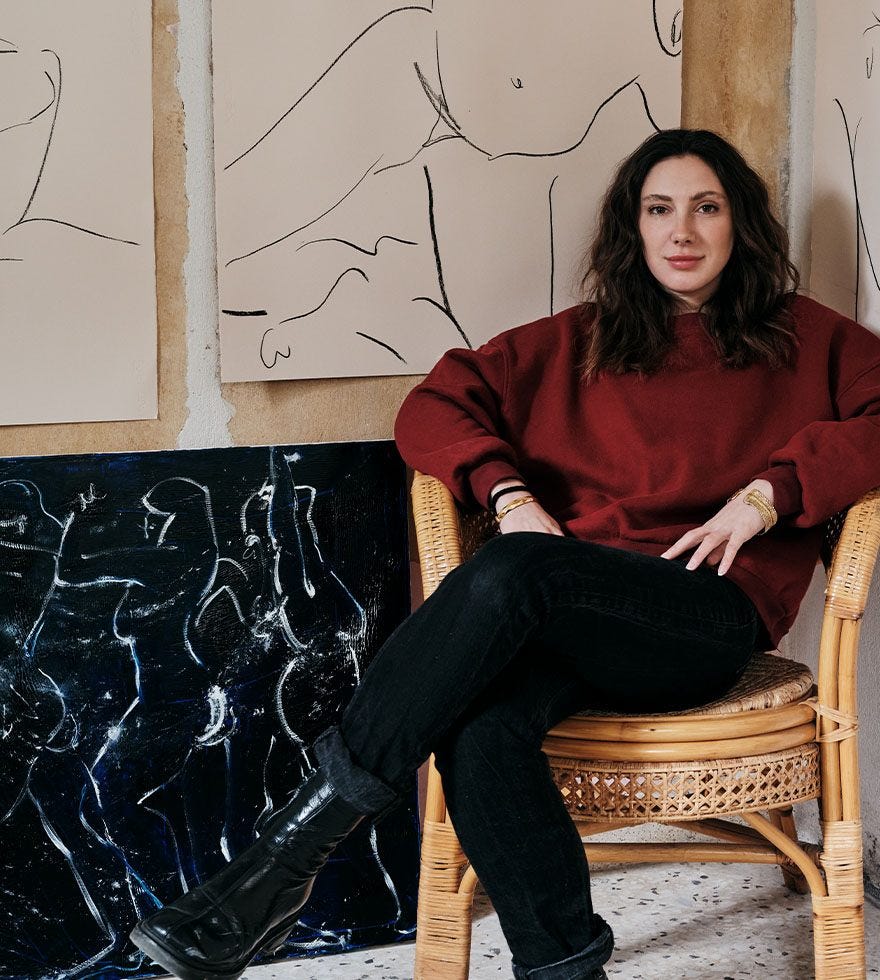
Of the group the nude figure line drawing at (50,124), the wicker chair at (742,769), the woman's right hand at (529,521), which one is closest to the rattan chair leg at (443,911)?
the wicker chair at (742,769)

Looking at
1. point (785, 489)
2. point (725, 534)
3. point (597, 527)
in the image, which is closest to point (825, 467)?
point (785, 489)

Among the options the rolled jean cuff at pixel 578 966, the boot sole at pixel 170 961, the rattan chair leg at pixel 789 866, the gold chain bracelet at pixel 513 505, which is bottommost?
the rattan chair leg at pixel 789 866

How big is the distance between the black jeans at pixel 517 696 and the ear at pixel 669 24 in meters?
1.06

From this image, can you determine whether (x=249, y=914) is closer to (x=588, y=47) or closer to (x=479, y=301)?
(x=479, y=301)

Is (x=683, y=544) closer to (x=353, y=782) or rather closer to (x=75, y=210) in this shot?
(x=353, y=782)

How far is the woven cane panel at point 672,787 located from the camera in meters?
1.46

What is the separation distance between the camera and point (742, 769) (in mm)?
1479

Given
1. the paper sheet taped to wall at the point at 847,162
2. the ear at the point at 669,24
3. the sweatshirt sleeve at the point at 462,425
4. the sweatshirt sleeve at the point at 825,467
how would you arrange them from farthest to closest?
the ear at the point at 669,24
the paper sheet taped to wall at the point at 847,162
the sweatshirt sleeve at the point at 462,425
the sweatshirt sleeve at the point at 825,467

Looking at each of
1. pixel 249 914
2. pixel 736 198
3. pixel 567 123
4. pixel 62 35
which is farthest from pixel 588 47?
pixel 249 914

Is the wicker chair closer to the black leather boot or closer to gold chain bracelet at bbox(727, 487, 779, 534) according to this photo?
gold chain bracelet at bbox(727, 487, 779, 534)

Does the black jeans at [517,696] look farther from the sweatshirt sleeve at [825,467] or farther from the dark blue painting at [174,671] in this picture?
the dark blue painting at [174,671]

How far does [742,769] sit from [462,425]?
25.0 inches

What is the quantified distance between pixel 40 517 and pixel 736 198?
1.19m

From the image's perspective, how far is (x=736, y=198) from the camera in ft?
6.02
